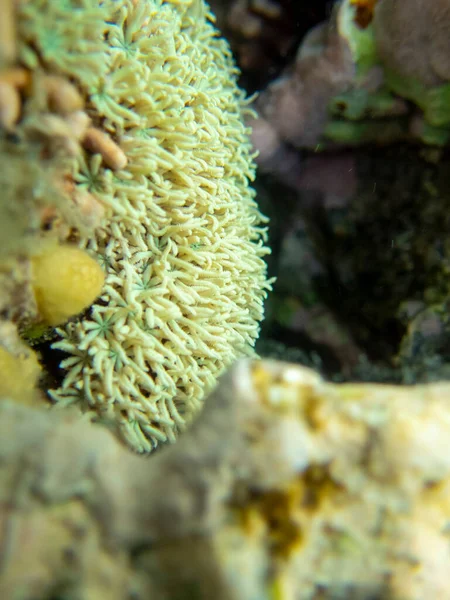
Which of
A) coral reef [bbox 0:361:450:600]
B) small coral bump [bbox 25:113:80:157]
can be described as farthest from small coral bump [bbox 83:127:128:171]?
coral reef [bbox 0:361:450:600]

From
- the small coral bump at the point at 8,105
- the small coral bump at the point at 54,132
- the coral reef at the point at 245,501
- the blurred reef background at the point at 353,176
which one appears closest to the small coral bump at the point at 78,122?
the small coral bump at the point at 54,132

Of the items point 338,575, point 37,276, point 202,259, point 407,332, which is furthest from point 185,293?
point 407,332

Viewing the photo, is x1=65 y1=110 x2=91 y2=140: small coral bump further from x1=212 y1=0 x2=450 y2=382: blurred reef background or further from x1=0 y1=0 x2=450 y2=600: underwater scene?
x1=212 y1=0 x2=450 y2=382: blurred reef background

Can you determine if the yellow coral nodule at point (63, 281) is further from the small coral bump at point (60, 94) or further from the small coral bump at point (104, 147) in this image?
the small coral bump at point (60, 94)

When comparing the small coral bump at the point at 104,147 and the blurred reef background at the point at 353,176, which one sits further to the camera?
the blurred reef background at the point at 353,176

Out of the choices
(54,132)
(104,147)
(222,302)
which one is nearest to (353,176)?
(222,302)

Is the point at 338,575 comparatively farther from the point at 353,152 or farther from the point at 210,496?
the point at 353,152

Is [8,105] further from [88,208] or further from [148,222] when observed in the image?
[148,222]
